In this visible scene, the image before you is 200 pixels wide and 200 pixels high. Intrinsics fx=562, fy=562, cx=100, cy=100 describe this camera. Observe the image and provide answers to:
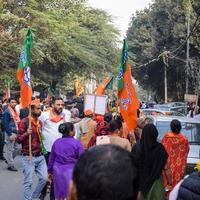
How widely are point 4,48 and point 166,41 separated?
882 inches

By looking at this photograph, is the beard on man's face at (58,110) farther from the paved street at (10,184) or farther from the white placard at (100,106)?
the white placard at (100,106)

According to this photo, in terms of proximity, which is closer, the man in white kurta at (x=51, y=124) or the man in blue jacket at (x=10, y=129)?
the man in white kurta at (x=51, y=124)

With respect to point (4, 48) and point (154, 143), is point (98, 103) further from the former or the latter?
point (4, 48)

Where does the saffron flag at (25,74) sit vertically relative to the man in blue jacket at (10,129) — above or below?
above

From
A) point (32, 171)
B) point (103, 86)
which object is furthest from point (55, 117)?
point (103, 86)

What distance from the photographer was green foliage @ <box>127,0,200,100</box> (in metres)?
43.3

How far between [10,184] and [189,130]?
3.86 metres

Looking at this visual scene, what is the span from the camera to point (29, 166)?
332 inches

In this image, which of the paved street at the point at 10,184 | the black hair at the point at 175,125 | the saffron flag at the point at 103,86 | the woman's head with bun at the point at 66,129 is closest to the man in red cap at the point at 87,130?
the paved street at the point at 10,184

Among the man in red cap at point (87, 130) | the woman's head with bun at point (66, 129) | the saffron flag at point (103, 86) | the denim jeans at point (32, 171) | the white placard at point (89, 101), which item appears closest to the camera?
the woman's head with bun at point (66, 129)

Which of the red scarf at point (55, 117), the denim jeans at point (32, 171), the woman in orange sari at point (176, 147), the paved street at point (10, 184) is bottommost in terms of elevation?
the paved street at point (10, 184)

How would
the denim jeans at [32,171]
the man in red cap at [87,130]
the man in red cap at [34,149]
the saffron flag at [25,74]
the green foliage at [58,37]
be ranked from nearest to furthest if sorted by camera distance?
the denim jeans at [32,171] < the man in red cap at [34,149] < the saffron flag at [25,74] < the man in red cap at [87,130] < the green foliage at [58,37]

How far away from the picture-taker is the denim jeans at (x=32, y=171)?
27.4ft

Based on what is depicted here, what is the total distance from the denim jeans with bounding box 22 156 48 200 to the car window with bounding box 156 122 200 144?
3.53 m
